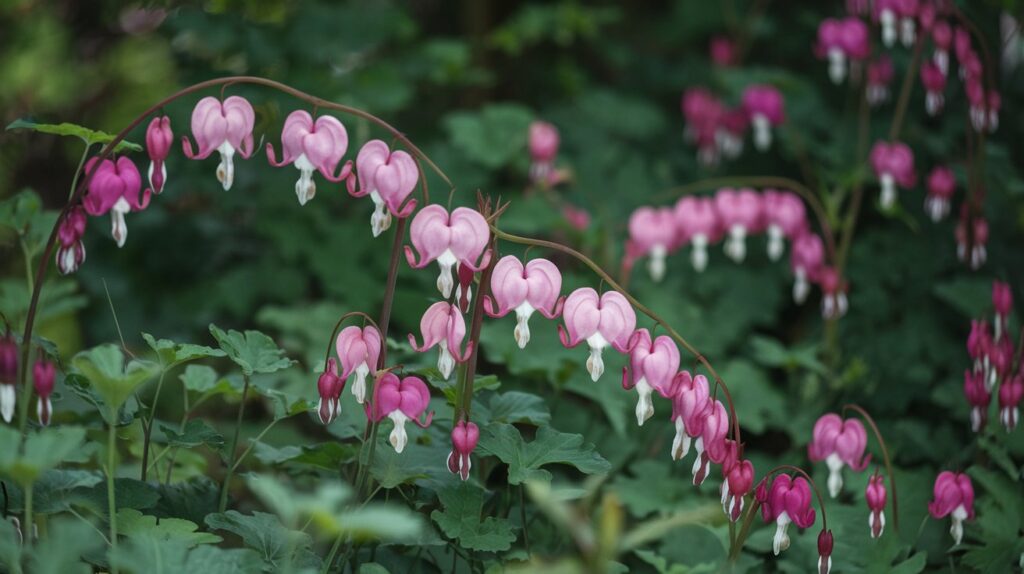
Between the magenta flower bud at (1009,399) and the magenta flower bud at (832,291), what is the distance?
2.90 feet

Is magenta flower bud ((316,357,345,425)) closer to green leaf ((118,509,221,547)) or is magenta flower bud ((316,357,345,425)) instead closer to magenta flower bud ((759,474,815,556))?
green leaf ((118,509,221,547))

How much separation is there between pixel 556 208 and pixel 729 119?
80 centimetres

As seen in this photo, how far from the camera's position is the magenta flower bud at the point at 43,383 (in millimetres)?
1683

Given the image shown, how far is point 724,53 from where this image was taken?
164 inches

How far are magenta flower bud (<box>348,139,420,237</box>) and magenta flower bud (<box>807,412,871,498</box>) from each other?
1047 millimetres

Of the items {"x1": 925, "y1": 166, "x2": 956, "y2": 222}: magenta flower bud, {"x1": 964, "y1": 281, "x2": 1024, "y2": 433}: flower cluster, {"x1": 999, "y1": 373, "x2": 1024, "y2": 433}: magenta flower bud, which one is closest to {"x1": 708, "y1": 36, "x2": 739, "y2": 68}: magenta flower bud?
{"x1": 925, "y1": 166, "x2": 956, "y2": 222}: magenta flower bud

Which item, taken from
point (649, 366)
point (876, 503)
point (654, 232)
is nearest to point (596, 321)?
point (649, 366)

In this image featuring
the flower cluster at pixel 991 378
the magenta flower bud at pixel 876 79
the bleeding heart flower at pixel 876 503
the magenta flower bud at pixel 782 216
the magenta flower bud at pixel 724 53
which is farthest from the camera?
the magenta flower bud at pixel 724 53

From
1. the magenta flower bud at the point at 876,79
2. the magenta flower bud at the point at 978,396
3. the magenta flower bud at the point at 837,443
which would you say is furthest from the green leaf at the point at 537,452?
the magenta flower bud at the point at 876,79

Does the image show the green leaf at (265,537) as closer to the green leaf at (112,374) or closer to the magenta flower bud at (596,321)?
the green leaf at (112,374)

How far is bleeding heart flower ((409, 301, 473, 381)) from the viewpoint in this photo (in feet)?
5.63

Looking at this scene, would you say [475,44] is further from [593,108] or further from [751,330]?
[751,330]

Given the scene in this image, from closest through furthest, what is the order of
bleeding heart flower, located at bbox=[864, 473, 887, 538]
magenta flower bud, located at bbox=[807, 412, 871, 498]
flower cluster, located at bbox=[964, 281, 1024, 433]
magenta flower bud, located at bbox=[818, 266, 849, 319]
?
1. bleeding heart flower, located at bbox=[864, 473, 887, 538]
2. magenta flower bud, located at bbox=[807, 412, 871, 498]
3. flower cluster, located at bbox=[964, 281, 1024, 433]
4. magenta flower bud, located at bbox=[818, 266, 849, 319]

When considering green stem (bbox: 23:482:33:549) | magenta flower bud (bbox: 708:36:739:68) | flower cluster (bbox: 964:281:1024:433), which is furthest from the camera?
→ magenta flower bud (bbox: 708:36:739:68)
